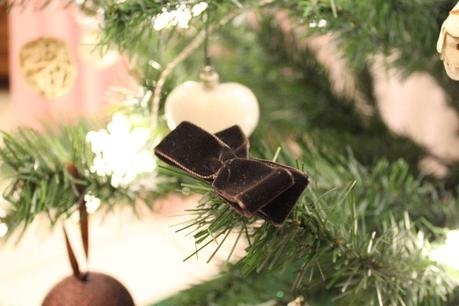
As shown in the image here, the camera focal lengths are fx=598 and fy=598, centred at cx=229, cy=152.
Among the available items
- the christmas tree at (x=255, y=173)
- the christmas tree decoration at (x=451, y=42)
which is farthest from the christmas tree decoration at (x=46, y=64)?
the christmas tree decoration at (x=451, y=42)

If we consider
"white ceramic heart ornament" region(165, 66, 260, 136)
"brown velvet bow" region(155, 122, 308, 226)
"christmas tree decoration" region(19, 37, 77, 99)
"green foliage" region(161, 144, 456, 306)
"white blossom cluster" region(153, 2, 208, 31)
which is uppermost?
"white blossom cluster" region(153, 2, 208, 31)

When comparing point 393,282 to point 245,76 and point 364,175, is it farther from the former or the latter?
point 245,76

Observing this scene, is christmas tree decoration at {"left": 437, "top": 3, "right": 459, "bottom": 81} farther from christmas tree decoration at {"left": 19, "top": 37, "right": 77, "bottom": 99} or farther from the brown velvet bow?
christmas tree decoration at {"left": 19, "top": 37, "right": 77, "bottom": 99}

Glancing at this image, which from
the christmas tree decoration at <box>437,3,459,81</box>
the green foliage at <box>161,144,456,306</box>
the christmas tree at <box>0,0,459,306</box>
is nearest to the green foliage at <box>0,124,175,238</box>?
the christmas tree at <box>0,0,459,306</box>

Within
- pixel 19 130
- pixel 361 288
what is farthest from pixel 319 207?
pixel 19 130

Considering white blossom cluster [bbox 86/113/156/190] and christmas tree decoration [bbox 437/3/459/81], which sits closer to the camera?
christmas tree decoration [bbox 437/3/459/81]

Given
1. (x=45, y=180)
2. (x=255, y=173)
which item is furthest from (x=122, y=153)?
(x=255, y=173)

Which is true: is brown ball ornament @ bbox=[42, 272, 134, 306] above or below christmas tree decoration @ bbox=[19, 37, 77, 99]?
below

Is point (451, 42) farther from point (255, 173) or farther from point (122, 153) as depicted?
point (122, 153)
